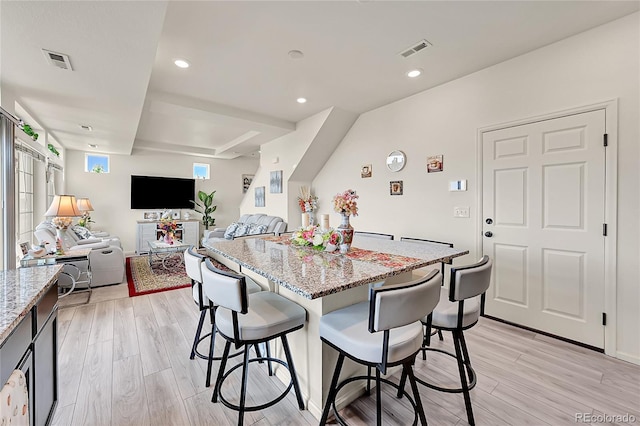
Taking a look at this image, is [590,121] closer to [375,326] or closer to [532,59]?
[532,59]

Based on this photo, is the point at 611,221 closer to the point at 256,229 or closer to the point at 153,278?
the point at 256,229

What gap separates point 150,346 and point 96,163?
232 inches

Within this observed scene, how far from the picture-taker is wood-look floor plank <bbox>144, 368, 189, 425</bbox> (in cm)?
162

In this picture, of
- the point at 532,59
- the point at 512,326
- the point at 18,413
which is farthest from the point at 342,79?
the point at 18,413

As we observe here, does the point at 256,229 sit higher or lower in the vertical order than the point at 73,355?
higher

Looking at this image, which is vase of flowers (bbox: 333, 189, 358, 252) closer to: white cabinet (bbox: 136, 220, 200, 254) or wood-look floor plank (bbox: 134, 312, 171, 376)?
wood-look floor plank (bbox: 134, 312, 171, 376)

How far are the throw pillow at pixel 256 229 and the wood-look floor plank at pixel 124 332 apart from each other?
2.46 metres

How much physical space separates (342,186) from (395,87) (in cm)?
180

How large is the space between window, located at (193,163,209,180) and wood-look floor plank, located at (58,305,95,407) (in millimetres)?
4932

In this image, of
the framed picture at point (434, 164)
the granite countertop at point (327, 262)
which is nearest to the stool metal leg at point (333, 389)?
the granite countertop at point (327, 262)

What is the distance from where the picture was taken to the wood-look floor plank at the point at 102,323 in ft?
8.42

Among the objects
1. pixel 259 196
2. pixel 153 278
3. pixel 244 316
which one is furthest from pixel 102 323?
pixel 259 196

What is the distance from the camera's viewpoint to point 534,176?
267 centimetres

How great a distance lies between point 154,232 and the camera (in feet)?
21.9
